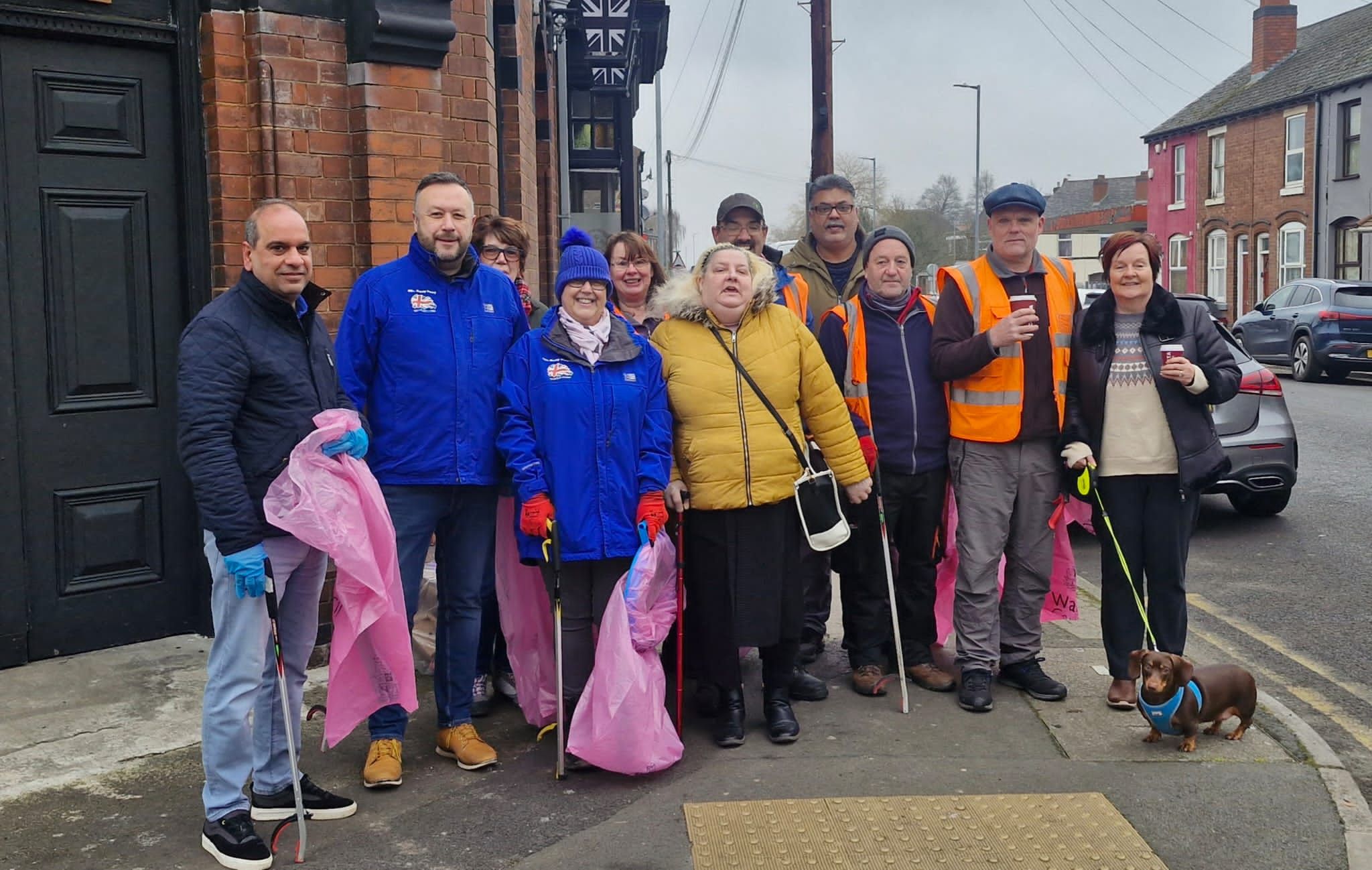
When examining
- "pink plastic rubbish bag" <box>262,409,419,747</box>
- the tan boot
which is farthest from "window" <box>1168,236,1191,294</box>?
"pink plastic rubbish bag" <box>262,409,419,747</box>

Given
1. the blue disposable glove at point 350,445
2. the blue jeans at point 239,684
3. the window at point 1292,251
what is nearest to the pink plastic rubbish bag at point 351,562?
the blue disposable glove at point 350,445

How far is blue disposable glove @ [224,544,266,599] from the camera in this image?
3.76m

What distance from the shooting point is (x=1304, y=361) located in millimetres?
21516

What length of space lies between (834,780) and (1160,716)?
1.25 m

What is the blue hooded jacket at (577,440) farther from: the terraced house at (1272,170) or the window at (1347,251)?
the window at (1347,251)

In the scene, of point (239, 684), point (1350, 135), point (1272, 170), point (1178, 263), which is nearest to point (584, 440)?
point (239, 684)

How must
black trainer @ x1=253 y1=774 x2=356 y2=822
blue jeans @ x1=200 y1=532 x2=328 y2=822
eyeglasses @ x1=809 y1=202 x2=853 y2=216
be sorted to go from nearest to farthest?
blue jeans @ x1=200 y1=532 x2=328 y2=822 → black trainer @ x1=253 y1=774 x2=356 y2=822 → eyeglasses @ x1=809 y1=202 x2=853 y2=216

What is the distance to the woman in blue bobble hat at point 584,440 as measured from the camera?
4582mm

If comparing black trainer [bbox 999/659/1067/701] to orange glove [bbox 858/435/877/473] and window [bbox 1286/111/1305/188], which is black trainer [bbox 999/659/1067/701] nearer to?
orange glove [bbox 858/435/877/473]

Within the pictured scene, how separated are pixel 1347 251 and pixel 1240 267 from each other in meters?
5.07

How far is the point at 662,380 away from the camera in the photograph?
4844 millimetres

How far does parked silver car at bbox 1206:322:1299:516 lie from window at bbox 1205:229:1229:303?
2973 cm

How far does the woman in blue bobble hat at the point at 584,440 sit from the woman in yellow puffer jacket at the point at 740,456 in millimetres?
210

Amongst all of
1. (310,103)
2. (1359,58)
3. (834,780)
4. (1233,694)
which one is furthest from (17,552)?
(1359,58)
